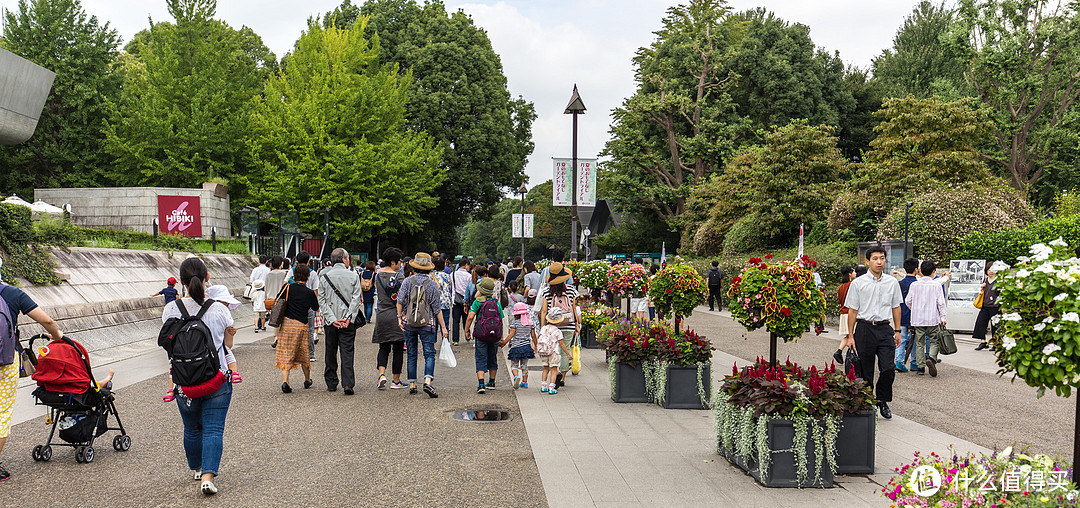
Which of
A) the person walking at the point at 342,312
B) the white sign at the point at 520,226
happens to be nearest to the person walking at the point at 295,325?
the person walking at the point at 342,312

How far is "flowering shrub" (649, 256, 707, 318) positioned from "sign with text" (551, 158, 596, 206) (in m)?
10.00

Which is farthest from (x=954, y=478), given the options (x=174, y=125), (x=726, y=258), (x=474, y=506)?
(x=174, y=125)

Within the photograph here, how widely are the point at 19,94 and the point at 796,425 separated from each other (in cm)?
1940

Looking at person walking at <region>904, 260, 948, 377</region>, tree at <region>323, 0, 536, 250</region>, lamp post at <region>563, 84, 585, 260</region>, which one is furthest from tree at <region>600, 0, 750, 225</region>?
person walking at <region>904, 260, 948, 377</region>

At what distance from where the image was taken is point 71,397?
5988 millimetres

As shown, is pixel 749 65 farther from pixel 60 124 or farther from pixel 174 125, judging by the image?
pixel 60 124

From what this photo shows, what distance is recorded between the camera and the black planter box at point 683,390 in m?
8.50

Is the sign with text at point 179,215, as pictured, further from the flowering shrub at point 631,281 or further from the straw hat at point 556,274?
the straw hat at point 556,274

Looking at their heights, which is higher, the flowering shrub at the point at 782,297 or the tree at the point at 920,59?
the tree at the point at 920,59

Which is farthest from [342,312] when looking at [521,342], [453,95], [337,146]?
[453,95]

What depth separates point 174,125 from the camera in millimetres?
35094

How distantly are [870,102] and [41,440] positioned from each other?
165ft

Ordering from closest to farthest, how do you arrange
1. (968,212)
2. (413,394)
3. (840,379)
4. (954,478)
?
1. (954,478)
2. (840,379)
3. (413,394)
4. (968,212)

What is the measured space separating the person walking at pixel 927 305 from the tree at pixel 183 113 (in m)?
31.3
